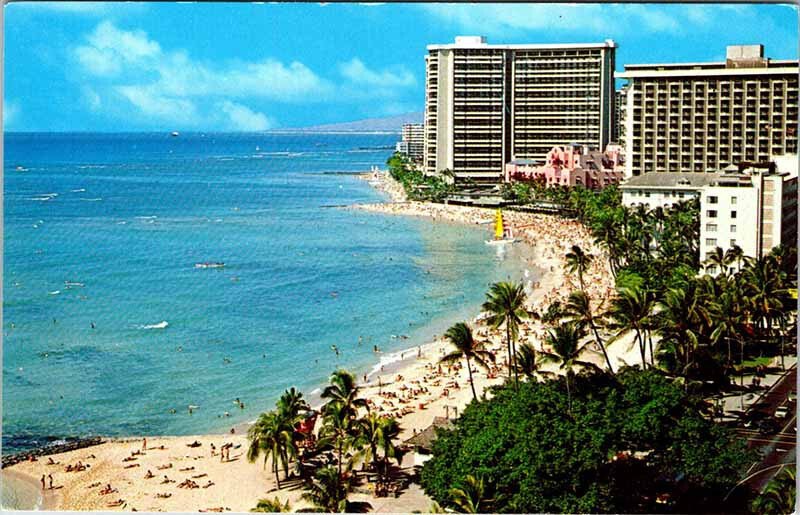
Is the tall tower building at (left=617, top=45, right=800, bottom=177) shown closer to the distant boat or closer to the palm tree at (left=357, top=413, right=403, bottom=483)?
the distant boat

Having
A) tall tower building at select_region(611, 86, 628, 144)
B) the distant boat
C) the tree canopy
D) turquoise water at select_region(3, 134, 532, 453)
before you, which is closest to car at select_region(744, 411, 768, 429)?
the tree canopy

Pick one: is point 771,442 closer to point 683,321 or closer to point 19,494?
point 683,321

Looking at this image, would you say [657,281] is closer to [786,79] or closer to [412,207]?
[786,79]

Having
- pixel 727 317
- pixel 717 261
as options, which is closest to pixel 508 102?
pixel 717 261

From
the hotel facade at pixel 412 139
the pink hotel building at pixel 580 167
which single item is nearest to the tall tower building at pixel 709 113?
the pink hotel building at pixel 580 167

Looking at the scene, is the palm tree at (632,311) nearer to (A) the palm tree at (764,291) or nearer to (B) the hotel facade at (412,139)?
(A) the palm tree at (764,291)

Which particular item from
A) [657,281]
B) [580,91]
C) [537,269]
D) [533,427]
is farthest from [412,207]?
[533,427]
